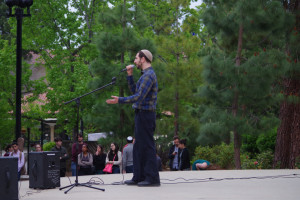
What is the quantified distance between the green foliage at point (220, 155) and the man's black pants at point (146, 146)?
11.3 m

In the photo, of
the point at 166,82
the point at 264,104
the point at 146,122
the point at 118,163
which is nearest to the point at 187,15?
the point at 166,82

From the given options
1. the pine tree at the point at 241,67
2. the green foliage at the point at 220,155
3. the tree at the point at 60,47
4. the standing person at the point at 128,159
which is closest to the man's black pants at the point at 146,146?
the standing person at the point at 128,159

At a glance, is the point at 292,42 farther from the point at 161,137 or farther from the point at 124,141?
the point at 161,137

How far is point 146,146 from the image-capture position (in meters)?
6.05

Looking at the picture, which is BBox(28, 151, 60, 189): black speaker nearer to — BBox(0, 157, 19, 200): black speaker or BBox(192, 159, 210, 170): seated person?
BBox(0, 157, 19, 200): black speaker

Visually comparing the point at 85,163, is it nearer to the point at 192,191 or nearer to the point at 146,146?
the point at 146,146

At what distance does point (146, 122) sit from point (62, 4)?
49.7 feet

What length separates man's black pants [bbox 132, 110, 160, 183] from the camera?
5984 millimetres

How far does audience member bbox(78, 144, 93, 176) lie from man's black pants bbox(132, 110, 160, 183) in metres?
4.85

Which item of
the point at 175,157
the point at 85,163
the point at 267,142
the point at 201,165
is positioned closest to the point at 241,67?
the point at 201,165

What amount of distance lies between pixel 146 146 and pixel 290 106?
7881mm

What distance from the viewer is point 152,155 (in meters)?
6.02

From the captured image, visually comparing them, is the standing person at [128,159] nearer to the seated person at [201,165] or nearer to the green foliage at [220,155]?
the seated person at [201,165]

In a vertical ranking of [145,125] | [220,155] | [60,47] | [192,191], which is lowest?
[192,191]
